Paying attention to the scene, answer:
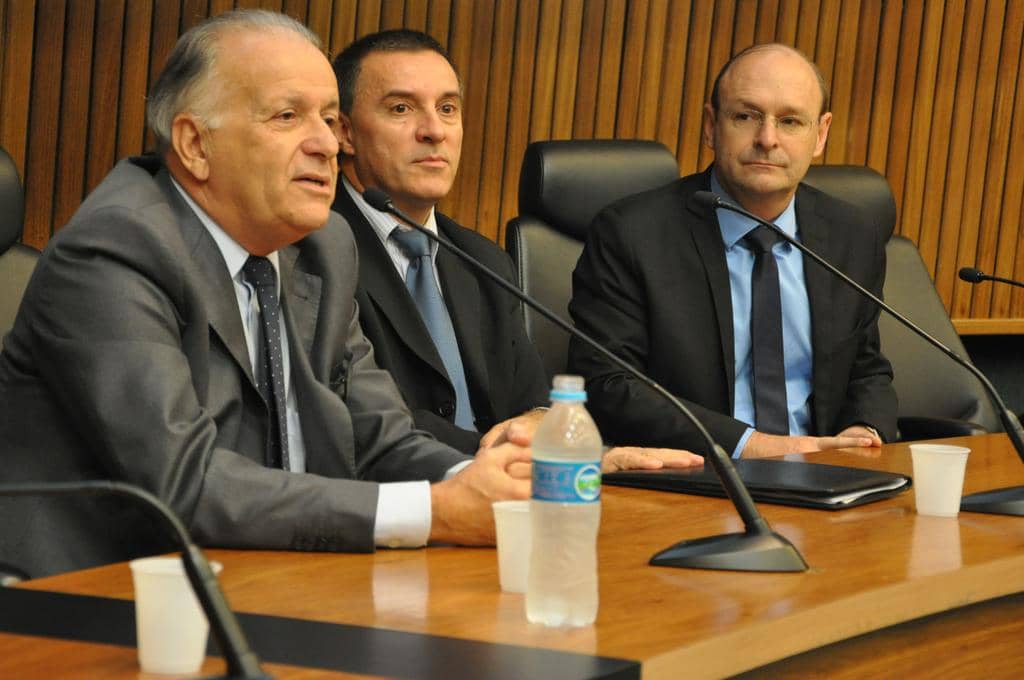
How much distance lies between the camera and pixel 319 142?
229 centimetres

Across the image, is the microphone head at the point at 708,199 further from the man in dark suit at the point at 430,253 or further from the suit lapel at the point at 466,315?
the suit lapel at the point at 466,315

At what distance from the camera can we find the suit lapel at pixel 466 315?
307cm

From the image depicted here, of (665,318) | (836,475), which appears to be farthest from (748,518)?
(665,318)

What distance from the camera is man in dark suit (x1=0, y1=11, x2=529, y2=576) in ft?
5.96

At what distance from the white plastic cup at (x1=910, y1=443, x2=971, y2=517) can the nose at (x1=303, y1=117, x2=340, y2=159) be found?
957 millimetres

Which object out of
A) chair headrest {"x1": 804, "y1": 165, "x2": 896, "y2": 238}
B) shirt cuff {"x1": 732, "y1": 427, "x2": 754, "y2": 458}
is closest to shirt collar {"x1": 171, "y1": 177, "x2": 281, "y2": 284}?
shirt cuff {"x1": 732, "y1": 427, "x2": 754, "y2": 458}

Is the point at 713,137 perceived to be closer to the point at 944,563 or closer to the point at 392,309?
the point at 392,309

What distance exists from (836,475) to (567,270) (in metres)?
1.45

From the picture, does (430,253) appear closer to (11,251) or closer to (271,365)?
(11,251)

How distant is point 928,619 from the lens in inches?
69.5

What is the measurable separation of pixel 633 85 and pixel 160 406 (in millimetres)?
3119

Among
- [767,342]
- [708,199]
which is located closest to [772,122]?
[767,342]

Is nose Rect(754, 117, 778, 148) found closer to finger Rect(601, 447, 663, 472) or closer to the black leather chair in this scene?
finger Rect(601, 447, 663, 472)

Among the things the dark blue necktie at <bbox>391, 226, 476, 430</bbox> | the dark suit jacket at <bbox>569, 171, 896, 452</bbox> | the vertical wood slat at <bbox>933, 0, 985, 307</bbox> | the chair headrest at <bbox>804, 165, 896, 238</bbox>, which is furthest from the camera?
the vertical wood slat at <bbox>933, 0, 985, 307</bbox>
